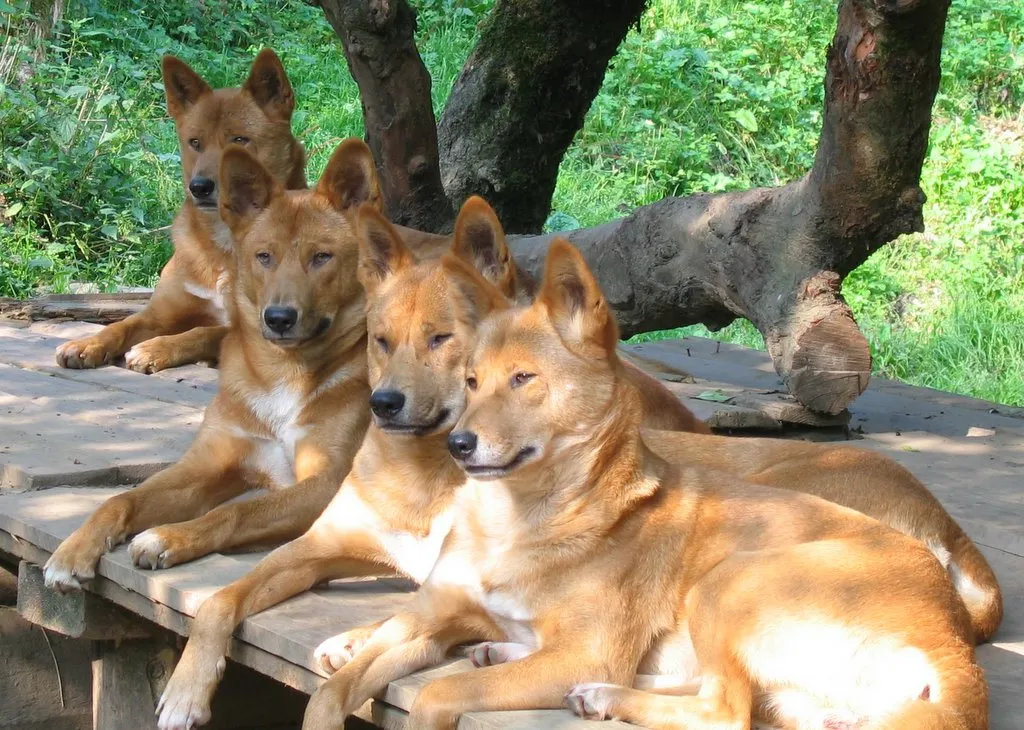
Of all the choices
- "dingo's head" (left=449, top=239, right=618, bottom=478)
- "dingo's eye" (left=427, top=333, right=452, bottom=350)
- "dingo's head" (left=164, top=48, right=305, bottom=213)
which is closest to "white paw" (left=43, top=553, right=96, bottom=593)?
"dingo's eye" (left=427, top=333, right=452, bottom=350)

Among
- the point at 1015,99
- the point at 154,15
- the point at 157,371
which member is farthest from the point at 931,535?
the point at 154,15

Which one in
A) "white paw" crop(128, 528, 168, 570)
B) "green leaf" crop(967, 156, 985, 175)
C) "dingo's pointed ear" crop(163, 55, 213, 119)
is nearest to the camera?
"white paw" crop(128, 528, 168, 570)

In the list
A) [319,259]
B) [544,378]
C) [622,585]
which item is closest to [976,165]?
[319,259]

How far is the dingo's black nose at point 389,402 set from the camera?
12.1 ft

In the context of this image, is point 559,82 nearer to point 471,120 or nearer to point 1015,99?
point 471,120

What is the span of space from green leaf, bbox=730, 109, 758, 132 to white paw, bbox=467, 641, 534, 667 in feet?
33.4

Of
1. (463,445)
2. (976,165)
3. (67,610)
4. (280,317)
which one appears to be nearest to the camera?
(463,445)

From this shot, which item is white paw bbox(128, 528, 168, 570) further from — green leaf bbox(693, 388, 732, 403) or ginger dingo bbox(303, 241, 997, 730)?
green leaf bbox(693, 388, 732, 403)

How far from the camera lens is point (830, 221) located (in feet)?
Answer: 17.4

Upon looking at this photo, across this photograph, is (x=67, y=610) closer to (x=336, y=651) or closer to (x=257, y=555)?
(x=257, y=555)

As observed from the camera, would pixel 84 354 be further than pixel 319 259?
Yes

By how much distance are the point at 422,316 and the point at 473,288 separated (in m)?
0.27

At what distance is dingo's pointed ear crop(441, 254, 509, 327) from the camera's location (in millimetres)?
3609

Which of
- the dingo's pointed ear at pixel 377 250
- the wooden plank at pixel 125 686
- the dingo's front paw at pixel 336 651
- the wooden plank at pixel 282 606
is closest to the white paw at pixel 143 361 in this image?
the wooden plank at pixel 282 606
